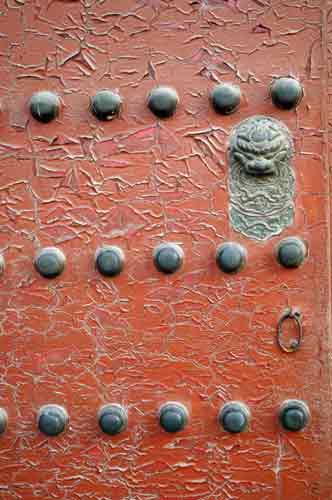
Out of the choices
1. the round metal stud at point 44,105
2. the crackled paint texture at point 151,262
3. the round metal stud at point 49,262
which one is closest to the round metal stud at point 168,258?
the crackled paint texture at point 151,262

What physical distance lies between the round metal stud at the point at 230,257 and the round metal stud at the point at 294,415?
219 millimetres

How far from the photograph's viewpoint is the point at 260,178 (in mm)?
983

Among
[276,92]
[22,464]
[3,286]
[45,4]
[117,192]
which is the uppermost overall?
[45,4]

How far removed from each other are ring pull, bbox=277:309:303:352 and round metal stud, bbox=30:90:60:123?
45cm

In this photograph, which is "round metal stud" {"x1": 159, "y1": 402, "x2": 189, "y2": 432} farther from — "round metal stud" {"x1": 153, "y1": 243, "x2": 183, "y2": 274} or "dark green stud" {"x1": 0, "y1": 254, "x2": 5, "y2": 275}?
"dark green stud" {"x1": 0, "y1": 254, "x2": 5, "y2": 275}

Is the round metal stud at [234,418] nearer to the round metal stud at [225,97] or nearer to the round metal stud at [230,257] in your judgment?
the round metal stud at [230,257]

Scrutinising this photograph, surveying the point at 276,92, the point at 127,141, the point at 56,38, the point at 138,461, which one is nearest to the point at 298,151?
the point at 276,92

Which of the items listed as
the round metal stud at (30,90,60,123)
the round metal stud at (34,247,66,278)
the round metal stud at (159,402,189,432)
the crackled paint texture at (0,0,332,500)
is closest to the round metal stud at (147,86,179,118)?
the crackled paint texture at (0,0,332,500)

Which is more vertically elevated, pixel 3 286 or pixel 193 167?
pixel 193 167

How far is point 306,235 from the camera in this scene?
3.27ft

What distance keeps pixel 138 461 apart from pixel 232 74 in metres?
0.59

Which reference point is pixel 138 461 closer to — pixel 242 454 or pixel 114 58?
pixel 242 454

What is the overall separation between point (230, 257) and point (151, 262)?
0.12 m

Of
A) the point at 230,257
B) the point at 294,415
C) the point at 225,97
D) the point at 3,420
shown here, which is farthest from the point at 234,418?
the point at 225,97
